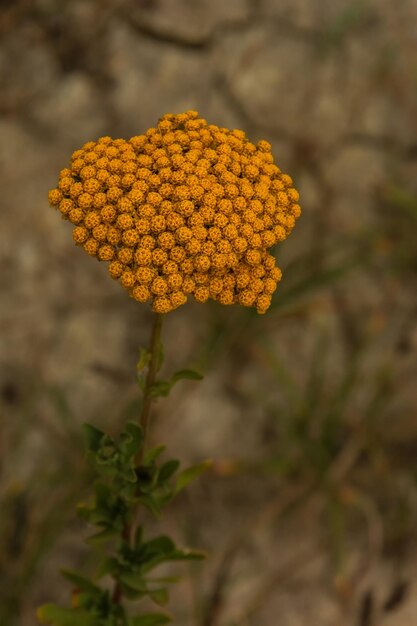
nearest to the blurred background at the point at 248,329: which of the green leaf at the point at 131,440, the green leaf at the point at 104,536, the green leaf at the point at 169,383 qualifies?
the green leaf at the point at 104,536

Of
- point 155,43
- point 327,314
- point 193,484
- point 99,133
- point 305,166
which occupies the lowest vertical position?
point 193,484

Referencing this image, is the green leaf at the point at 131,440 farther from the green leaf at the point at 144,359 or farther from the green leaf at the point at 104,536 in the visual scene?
the green leaf at the point at 104,536

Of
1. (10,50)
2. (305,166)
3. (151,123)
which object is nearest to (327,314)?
(305,166)

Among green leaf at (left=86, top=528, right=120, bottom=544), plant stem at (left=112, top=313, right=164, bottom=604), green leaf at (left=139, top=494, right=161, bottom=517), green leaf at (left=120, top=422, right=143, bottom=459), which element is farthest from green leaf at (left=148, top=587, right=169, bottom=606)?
green leaf at (left=120, top=422, right=143, bottom=459)

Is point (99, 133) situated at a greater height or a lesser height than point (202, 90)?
lesser

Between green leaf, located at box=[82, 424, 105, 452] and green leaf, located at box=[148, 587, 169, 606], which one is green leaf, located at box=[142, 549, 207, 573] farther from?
green leaf, located at box=[82, 424, 105, 452]

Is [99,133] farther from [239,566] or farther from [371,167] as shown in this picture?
[239,566]
